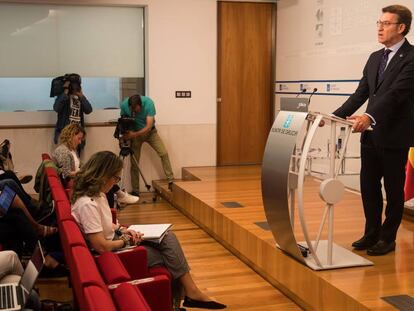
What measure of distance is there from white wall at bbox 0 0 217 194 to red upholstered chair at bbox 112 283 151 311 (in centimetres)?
554

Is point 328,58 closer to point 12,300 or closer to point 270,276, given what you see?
point 270,276

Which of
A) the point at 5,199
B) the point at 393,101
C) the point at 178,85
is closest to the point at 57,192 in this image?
the point at 5,199

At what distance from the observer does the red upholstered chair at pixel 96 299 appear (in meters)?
1.85

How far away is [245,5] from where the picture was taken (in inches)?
317

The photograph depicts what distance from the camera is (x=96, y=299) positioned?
191 cm

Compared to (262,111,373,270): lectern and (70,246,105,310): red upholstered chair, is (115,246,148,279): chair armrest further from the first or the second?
(262,111,373,270): lectern

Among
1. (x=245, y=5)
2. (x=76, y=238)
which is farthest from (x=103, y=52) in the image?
(x=76, y=238)

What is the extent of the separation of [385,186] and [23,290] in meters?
2.28

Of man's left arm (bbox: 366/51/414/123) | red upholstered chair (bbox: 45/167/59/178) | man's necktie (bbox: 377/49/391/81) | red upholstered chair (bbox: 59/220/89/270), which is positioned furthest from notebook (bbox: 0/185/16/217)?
man's necktie (bbox: 377/49/391/81)

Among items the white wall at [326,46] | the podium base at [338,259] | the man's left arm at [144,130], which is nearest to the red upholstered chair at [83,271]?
the podium base at [338,259]

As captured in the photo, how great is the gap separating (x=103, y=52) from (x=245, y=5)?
206 centimetres

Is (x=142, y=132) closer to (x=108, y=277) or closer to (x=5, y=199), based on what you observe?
(x=5, y=199)

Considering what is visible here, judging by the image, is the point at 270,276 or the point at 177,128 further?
the point at 177,128

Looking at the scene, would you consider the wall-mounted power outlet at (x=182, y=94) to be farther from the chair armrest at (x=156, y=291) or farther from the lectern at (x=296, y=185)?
the chair armrest at (x=156, y=291)
